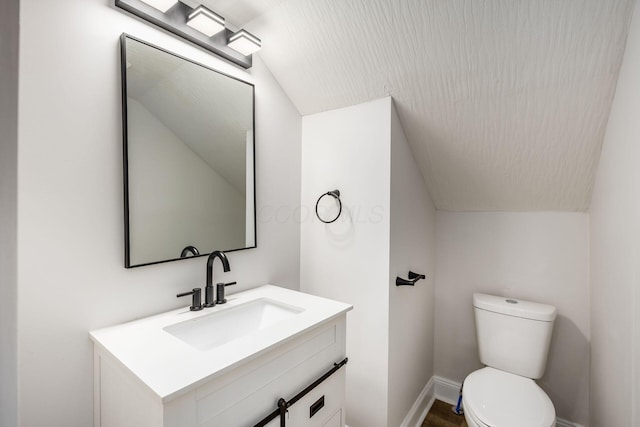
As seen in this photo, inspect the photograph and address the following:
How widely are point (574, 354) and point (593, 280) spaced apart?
1.62 ft

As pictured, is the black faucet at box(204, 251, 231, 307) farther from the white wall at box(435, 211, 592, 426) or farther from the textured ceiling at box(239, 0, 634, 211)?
the white wall at box(435, 211, 592, 426)

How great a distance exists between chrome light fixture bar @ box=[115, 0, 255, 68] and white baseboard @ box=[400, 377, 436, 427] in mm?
2201

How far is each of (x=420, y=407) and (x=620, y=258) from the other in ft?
4.68

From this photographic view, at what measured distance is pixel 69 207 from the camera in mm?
956

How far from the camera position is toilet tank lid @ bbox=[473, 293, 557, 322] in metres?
1.67

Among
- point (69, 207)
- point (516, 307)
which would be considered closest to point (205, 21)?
point (69, 207)

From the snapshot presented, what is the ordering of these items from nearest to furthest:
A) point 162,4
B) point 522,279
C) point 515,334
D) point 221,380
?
point 221,380 → point 162,4 → point 515,334 → point 522,279

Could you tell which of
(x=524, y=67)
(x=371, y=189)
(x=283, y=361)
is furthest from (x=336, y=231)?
(x=524, y=67)

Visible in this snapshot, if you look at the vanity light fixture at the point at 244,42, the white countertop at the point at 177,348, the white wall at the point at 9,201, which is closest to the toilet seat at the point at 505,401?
the white countertop at the point at 177,348

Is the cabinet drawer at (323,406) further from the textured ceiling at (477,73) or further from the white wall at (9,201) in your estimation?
the textured ceiling at (477,73)

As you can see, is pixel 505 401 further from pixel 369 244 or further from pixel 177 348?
pixel 177 348

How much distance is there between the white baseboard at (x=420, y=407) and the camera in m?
1.78

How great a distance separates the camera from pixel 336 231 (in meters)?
1.70

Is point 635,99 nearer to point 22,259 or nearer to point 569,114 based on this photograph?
point 569,114
